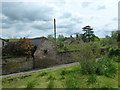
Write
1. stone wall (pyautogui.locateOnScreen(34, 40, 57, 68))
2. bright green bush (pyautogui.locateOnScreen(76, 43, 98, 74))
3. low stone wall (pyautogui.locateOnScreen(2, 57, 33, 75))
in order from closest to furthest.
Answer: bright green bush (pyautogui.locateOnScreen(76, 43, 98, 74)) → low stone wall (pyautogui.locateOnScreen(2, 57, 33, 75)) → stone wall (pyautogui.locateOnScreen(34, 40, 57, 68))

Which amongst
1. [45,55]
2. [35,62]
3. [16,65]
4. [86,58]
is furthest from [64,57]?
[86,58]

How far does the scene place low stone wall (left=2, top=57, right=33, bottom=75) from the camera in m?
12.9

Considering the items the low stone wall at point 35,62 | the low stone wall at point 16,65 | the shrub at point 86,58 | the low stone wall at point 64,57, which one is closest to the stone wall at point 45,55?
the low stone wall at point 35,62

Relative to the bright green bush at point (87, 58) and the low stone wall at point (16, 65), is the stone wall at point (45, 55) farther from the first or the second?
the bright green bush at point (87, 58)

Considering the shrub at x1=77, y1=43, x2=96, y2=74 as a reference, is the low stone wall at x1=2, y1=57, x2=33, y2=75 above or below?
below

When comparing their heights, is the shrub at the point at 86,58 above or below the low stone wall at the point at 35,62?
above

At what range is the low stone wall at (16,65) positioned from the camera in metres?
12.9

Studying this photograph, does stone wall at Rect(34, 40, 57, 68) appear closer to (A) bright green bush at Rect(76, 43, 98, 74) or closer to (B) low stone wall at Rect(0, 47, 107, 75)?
(B) low stone wall at Rect(0, 47, 107, 75)

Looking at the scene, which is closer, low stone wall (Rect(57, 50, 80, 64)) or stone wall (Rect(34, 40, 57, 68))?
stone wall (Rect(34, 40, 57, 68))

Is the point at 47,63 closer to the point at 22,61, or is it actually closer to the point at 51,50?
the point at 51,50

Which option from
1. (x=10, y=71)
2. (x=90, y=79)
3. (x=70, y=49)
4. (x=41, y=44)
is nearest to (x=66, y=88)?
(x=90, y=79)

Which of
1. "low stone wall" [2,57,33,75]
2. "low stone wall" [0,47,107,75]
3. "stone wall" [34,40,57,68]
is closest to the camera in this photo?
"low stone wall" [2,57,33,75]

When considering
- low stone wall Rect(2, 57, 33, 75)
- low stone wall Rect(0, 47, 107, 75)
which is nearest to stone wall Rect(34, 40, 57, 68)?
low stone wall Rect(0, 47, 107, 75)

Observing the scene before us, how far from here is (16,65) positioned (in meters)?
13.5
